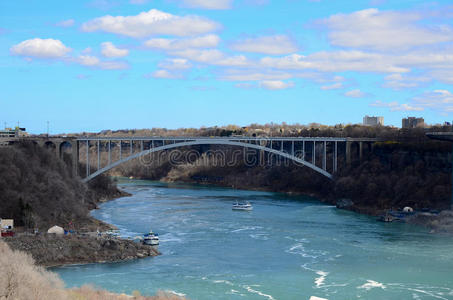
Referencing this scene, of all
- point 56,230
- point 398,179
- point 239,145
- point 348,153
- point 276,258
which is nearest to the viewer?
point 276,258

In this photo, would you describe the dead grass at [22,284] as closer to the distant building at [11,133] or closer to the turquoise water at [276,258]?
the turquoise water at [276,258]

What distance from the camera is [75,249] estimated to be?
25.0 m

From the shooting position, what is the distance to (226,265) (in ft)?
79.4

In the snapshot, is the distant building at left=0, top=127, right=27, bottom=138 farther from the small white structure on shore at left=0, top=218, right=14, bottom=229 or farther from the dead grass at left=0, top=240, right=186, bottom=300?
the dead grass at left=0, top=240, right=186, bottom=300

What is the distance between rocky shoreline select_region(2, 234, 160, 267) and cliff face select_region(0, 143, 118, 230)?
3.55m

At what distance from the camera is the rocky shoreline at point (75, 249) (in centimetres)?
2412

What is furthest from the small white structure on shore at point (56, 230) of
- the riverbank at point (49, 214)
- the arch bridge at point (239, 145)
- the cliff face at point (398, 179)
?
the cliff face at point (398, 179)

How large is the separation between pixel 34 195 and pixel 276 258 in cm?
1305

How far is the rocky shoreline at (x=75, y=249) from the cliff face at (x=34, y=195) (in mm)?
3546

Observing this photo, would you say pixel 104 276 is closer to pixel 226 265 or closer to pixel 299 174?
pixel 226 265

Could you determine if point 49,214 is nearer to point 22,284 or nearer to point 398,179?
point 22,284

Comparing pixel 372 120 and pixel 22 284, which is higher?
pixel 372 120

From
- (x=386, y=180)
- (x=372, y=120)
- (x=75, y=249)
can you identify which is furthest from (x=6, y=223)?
(x=372, y=120)

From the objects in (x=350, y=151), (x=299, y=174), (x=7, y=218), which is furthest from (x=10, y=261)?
(x=299, y=174)
